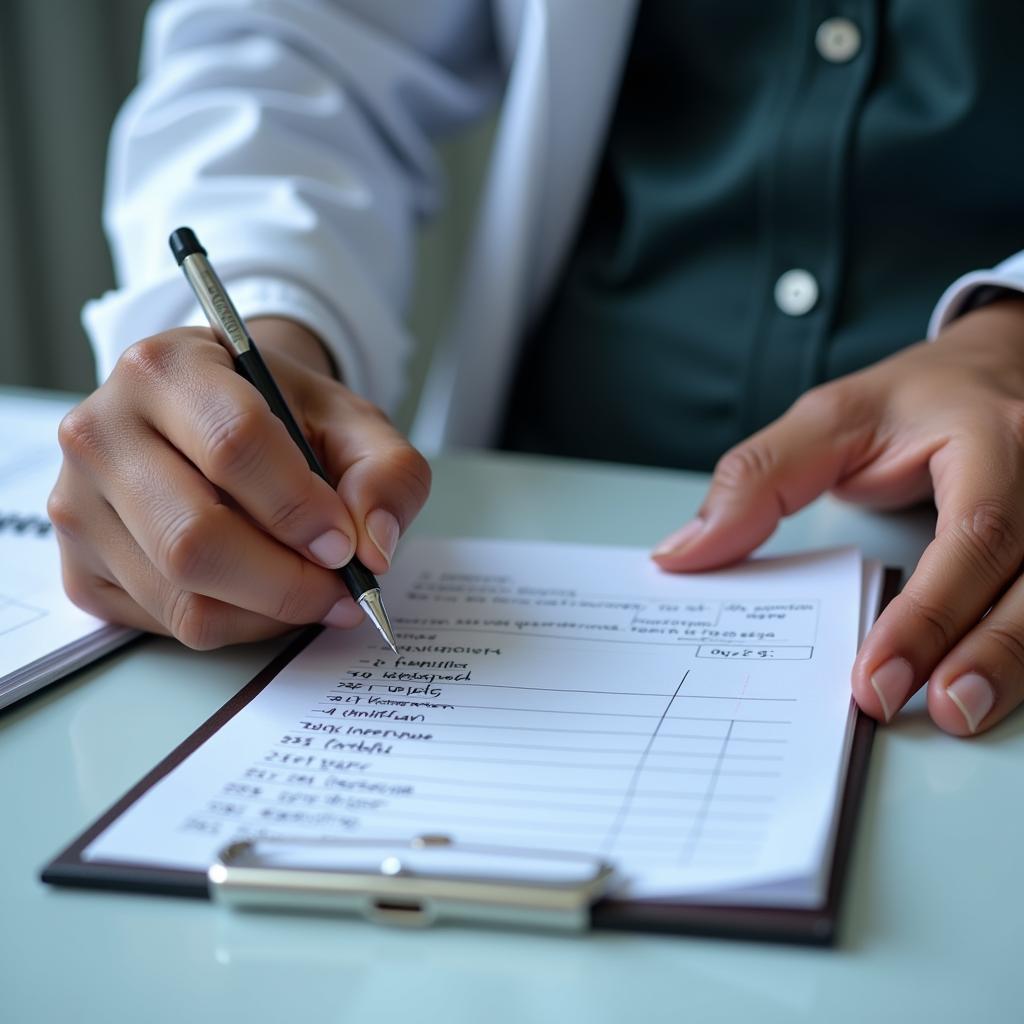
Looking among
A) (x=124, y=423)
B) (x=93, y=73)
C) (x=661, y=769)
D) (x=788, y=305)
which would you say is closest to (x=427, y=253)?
(x=93, y=73)

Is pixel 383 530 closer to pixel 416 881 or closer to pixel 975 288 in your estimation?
pixel 416 881

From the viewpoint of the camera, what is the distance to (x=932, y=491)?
0.60 meters

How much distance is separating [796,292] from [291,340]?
36cm

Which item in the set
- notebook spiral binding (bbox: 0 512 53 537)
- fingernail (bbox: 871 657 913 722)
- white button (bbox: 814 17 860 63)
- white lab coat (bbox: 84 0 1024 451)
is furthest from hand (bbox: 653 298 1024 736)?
notebook spiral binding (bbox: 0 512 53 537)

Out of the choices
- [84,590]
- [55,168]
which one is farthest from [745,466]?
[55,168]

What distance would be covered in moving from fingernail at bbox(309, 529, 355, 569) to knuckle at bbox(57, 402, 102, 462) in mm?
103

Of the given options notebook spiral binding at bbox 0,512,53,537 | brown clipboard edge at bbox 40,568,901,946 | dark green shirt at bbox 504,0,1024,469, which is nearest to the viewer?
brown clipboard edge at bbox 40,568,901,946

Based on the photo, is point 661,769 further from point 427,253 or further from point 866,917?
point 427,253

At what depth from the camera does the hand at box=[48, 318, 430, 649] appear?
438mm

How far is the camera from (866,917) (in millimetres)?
316

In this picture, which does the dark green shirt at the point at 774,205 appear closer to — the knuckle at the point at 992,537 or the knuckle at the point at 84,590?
the knuckle at the point at 992,537

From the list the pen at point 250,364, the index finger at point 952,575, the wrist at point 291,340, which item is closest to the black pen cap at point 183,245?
the pen at point 250,364

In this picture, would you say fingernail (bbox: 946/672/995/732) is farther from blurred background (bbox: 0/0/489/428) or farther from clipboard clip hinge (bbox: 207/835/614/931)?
blurred background (bbox: 0/0/489/428)

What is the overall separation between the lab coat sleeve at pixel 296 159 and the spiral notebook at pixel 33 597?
0.27ft
